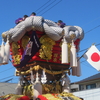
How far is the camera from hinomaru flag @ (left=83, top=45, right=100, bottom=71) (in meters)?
8.25

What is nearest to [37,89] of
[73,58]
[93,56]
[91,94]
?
[73,58]

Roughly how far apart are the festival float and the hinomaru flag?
57 cm

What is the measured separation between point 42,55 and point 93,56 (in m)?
1.95

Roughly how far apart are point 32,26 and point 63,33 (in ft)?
3.51

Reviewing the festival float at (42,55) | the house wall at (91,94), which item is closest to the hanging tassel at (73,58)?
the festival float at (42,55)

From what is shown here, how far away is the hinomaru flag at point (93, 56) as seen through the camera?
8.25 m

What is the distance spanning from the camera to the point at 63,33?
7594 mm

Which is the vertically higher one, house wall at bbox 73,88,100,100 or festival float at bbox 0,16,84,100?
festival float at bbox 0,16,84,100

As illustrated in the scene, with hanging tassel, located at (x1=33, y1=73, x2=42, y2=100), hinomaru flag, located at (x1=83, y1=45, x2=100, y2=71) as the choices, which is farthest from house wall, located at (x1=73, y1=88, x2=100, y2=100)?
hanging tassel, located at (x1=33, y1=73, x2=42, y2=100)

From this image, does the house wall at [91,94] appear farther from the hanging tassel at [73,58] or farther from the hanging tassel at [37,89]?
the hanging tassel at [37,89]

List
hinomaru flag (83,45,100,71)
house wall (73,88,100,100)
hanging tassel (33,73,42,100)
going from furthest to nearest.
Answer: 1. house wall (73,88,100,100)
2. hinomaru flag (83,45,100,71)
3. hanging tassel (33,73,42,100)

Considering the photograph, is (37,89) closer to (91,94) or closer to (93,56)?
(93,56)

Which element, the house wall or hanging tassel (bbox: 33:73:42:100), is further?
the house wall

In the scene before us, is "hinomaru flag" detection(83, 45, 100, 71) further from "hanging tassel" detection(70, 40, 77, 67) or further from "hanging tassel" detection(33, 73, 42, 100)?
"hanging tassel" detection(33, 73, 42, 100)
